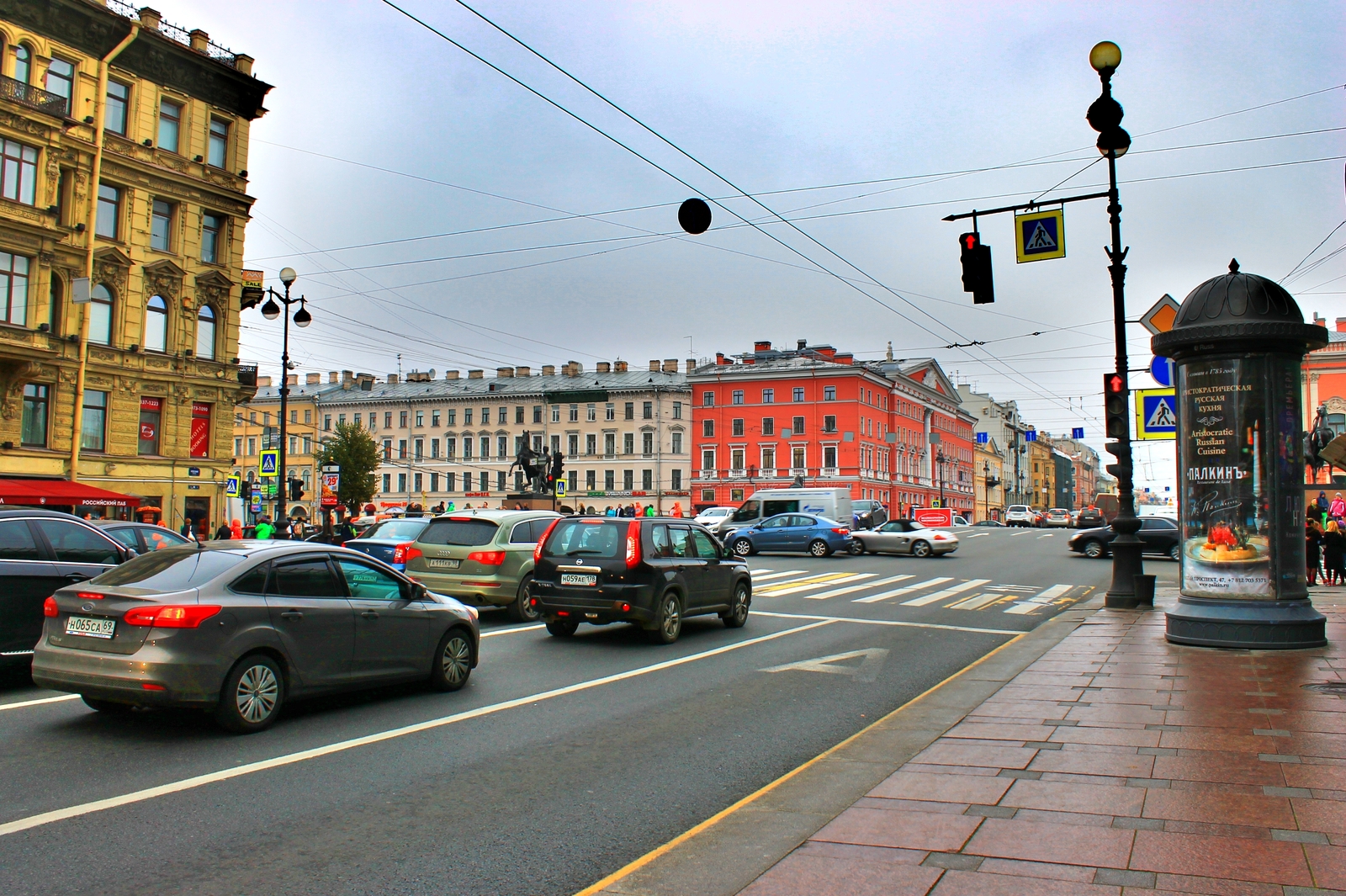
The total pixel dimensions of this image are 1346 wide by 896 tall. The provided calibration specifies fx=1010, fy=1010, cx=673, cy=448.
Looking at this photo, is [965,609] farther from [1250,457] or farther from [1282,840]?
[1282,840]

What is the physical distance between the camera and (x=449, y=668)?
943cm

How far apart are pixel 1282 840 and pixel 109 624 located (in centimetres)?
732

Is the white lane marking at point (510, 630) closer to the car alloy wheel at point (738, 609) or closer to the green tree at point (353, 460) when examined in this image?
the car alloy wheel at point (738, 609)

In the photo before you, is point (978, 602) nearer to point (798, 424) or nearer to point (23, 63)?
point (23, 63)

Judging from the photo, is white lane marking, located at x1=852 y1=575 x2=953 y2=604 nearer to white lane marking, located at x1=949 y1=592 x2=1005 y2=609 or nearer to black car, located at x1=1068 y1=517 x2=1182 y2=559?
white lane marking, located at x1=949 y1=592 x2=1005 y2=609

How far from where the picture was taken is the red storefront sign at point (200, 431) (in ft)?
115

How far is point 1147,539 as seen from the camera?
106 ft

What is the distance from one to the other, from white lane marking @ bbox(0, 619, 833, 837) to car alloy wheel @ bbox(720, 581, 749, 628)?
343cm

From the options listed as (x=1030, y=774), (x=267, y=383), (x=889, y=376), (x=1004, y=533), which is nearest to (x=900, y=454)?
(x=889, y=376)

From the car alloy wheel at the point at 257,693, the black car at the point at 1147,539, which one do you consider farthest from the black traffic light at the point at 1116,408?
the black car at the point at 1147,539

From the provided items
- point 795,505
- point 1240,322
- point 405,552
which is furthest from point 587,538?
point 795,505

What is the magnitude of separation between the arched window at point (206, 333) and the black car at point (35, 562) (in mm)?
27215

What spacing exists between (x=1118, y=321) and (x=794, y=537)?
19494 millimetres

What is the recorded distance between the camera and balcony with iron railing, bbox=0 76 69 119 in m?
28.4
